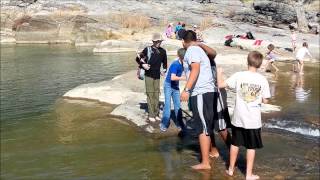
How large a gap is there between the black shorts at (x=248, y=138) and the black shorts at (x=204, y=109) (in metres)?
0.54

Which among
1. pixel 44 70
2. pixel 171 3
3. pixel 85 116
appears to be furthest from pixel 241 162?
pixel 171 3

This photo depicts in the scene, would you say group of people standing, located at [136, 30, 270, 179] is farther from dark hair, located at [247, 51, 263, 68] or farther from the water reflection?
the water reflection

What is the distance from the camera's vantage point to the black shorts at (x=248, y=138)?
6996 mm

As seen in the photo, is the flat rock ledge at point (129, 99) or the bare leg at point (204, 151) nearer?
the bare leg at point (204, 151)

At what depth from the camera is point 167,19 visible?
44312 mm

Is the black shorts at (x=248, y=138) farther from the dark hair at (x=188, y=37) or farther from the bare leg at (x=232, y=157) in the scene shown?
the dark hair at (x=188, y=37)

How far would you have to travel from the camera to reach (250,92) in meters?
6.82

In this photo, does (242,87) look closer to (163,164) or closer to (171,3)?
(163,164)

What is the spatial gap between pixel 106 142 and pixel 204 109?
3.42 m

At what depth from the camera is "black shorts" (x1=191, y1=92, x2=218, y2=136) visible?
295 inches

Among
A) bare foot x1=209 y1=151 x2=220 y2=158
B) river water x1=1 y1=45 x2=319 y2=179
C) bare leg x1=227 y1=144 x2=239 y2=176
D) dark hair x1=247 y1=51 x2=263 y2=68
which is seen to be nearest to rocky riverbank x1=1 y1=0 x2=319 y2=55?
river water x1=1 y1=45 x2=319 y2=179

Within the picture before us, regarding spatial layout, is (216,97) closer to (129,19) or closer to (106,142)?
(106,142)

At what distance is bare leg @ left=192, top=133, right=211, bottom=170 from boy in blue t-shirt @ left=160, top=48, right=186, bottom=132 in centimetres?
210

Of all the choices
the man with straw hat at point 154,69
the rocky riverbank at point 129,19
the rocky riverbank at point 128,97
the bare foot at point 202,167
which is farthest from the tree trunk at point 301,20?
the bare foot at point 202,167
